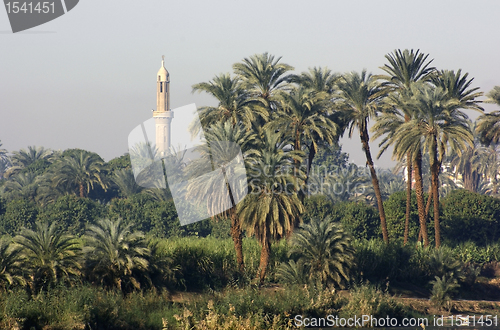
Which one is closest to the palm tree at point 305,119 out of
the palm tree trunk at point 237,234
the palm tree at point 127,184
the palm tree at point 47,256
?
the palm tree trunk at point 237,234

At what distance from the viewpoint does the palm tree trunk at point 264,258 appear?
33.0 m

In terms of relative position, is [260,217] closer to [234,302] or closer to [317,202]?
[234,302]

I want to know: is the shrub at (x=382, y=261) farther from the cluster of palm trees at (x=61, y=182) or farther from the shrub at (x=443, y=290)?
the cluster of palm trees at (x=61, y=182)

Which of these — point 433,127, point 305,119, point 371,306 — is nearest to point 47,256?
point 371,306

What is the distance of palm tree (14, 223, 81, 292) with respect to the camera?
24703 mm

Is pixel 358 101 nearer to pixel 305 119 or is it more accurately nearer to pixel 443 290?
pixel 305 119

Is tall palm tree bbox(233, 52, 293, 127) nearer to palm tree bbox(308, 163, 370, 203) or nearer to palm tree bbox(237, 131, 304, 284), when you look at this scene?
palm tree bbox(237, 131, 304, 284)

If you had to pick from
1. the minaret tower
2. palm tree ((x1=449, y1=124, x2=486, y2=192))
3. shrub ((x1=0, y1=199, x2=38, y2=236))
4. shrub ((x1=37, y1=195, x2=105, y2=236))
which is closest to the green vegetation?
shrub ((x1=37, y1=195, x2=105, y2=236))

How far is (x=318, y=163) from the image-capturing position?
118 metres

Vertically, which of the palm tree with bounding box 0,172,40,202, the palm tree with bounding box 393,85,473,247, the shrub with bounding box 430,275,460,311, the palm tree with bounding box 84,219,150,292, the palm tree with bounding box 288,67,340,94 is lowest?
the shrub with bounding box 430,275,460,311

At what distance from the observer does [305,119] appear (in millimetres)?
38969

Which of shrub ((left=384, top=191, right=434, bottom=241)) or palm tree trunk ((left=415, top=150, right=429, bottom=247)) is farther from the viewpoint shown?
shrub ((left=384, top=191, right=434, bottom=241))

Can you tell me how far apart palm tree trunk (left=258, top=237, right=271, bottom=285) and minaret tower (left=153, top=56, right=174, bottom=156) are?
10855cm

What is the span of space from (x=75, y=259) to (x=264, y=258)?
1101 centimetres
